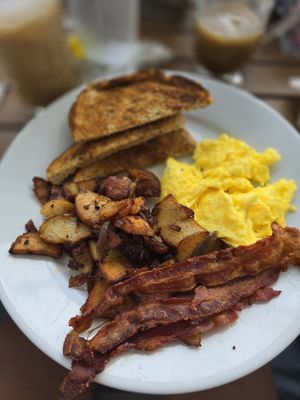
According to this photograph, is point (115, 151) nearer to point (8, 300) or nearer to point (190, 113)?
point (190, 113)

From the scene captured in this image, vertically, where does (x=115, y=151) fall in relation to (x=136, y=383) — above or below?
above

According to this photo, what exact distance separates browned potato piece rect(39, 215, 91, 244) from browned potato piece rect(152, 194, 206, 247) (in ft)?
0.84

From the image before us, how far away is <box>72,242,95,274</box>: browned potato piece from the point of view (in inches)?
51.8

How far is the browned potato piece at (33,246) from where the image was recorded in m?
1.33

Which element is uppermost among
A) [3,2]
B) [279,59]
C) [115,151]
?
[3,2]

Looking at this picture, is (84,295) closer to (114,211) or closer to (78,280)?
(78,280)

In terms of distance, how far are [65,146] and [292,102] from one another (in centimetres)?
119

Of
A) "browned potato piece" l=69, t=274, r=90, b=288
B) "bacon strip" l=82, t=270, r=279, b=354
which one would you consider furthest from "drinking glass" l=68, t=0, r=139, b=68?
"bacon strip" l=82, t=270, r=279, b=354

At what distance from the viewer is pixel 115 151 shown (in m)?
1.67

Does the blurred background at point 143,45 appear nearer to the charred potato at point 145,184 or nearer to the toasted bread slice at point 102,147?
the toasted bread slice at point 102,147

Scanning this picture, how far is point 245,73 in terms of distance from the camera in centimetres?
215

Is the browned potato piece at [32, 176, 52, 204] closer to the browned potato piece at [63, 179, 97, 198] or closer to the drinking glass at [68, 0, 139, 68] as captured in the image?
the browned potato piece at [63, 179, 97, 198]

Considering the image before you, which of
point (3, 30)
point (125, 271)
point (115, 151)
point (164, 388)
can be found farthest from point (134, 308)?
point (3, 30)

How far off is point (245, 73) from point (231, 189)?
3.15 feet
